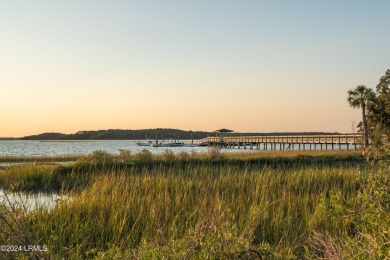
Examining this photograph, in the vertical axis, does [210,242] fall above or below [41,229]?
above

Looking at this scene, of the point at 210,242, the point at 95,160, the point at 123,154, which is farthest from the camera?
the point at 123,154

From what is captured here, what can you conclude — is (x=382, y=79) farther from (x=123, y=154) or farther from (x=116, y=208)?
(x=116, y=208)

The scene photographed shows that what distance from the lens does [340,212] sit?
4.38 metres

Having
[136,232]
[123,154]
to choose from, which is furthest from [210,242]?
[123,154]

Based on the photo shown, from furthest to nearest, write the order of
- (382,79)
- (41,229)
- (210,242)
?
(382,79), (41,229), (210,242)

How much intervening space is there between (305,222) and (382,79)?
3947 cm

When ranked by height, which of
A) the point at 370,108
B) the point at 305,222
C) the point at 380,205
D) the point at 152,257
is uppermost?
the point at 370,108

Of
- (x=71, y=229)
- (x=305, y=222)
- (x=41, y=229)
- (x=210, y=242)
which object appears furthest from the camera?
(x=305, y=222)

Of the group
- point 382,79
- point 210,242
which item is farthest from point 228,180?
point 382,79

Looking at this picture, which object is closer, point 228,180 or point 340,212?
point 340,212

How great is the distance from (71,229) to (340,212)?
5.02 meters

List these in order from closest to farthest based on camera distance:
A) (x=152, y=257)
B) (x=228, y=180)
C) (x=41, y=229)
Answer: (x=152, y=257) < (x=41, y=229) < (x=228, y=180)

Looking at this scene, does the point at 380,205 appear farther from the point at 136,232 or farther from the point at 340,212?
the point at 136,232

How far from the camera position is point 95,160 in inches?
894
